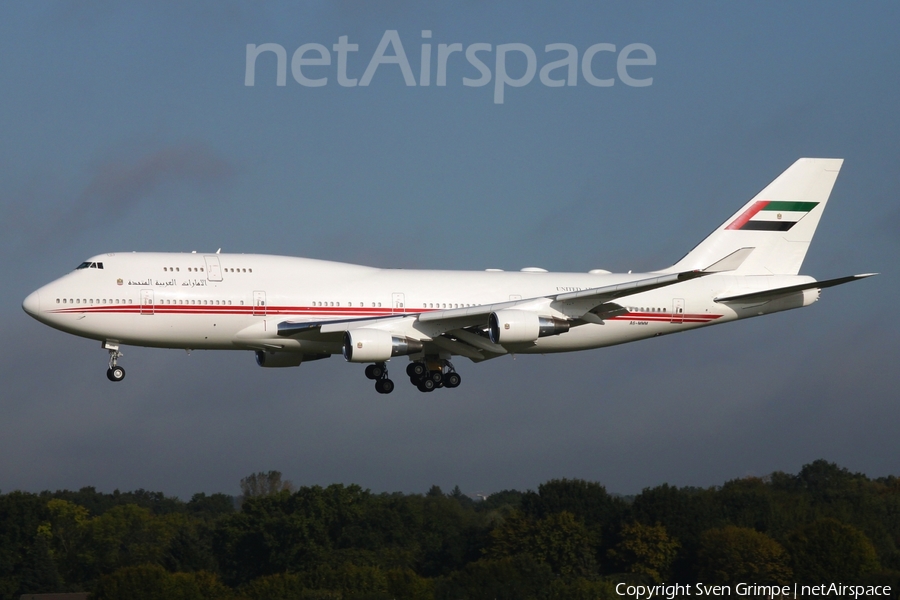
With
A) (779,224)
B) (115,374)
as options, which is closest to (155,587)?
(115,374)

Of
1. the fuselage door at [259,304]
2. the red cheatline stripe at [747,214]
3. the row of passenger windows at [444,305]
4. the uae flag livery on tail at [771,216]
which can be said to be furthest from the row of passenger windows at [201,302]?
the uae flag livery on tail at [771,216]

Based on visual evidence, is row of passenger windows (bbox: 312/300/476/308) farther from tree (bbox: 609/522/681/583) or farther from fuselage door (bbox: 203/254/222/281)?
tree (bbox: 609/522/681/583)

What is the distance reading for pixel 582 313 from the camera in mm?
50375

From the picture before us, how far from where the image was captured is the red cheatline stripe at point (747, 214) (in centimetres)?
5828

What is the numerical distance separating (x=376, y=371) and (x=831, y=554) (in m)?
44.3

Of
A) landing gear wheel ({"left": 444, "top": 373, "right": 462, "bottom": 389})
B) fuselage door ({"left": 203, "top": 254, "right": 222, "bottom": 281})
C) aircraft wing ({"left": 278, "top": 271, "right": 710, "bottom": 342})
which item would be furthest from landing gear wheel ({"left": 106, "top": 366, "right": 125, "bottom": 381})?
landing gear wheel ({"left": 444, "top": 373, "right": 462, "bottom": 389})

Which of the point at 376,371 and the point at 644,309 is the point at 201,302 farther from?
the point at 644,309

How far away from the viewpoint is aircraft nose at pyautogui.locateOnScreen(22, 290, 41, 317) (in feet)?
156

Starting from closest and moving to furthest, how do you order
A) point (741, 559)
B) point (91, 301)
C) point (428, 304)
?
point (91, 301) → point (428, 304) → point (741, 559)

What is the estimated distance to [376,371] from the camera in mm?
53156

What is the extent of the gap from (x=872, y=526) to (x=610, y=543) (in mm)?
20839

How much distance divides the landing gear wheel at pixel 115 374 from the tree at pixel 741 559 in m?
49.6

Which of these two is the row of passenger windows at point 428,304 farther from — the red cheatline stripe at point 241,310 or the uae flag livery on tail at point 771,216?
the uae flag livery on tail at point 771,216

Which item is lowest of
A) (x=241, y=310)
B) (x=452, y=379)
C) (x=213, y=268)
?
(x=452, y=379)
